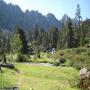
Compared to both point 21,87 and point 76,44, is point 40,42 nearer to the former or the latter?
point 76,44

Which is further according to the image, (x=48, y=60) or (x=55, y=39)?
(x=55, y=39)

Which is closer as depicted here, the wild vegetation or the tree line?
the wild vegetation

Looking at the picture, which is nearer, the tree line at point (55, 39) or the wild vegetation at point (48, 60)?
the wild vegetation at point (48, 60)

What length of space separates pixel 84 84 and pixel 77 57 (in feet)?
139

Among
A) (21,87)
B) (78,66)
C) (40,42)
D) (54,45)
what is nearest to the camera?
(21,87)

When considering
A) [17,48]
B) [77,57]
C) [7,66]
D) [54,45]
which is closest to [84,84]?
[7,66]

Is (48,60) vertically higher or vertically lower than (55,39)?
lower

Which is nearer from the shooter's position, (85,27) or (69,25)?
(69,25)

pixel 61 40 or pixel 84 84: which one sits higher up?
pixel 61 40

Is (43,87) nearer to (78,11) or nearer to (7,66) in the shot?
(7,66)

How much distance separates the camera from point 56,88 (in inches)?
1314

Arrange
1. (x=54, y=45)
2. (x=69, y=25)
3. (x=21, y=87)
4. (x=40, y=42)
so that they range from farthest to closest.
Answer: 1. (x=40, y=42)
2. (x=54, y=45)
3. (x=69, y=25)
4. (x=21, y=87)

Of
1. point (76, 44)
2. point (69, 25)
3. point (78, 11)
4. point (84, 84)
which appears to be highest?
point (78, 11)

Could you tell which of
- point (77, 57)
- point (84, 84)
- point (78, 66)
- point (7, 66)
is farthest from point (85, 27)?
point (84, 84)
